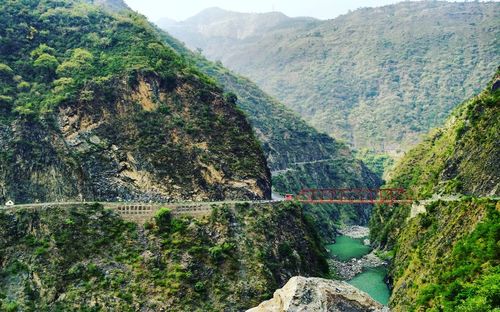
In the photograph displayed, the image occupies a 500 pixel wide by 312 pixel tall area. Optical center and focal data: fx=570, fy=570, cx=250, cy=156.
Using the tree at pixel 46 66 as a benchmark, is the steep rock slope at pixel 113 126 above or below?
below

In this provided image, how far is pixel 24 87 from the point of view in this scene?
286 feet

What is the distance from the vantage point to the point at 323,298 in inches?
1278

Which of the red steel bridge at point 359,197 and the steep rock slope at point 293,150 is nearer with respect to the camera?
the red steel bridge at point 359,197

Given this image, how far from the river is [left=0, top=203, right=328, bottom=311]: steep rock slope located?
614 inches

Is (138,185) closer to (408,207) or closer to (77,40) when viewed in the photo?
(77,40)

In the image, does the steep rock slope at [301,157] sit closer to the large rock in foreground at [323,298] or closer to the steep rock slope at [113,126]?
the steep rock slope at [113,126]

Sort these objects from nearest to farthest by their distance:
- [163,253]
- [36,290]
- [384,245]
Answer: [36,290] < [163,253] < [384,245]

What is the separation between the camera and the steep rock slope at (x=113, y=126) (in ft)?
258

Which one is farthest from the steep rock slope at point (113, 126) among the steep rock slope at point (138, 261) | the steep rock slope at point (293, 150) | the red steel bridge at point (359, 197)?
the steep rock slope at point (293, 150)

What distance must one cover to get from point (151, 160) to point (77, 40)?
34.1 m

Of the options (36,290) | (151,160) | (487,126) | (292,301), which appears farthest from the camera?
(151,160)

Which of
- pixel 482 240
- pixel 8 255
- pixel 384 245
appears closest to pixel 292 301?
pixel 482 240

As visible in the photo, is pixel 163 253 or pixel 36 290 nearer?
pixel 36 290

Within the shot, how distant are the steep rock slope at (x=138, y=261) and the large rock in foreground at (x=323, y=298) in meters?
32.1
